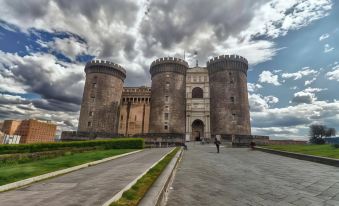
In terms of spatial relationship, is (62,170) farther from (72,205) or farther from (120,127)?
(120,127)

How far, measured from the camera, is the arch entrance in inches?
1855

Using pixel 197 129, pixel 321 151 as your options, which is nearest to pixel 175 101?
pixel 197 129

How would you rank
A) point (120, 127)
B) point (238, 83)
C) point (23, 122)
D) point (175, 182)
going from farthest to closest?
point (23, 122) < point (120, 127) < point (238, 83) < point (175, 182)

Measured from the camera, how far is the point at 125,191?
14.8 ft

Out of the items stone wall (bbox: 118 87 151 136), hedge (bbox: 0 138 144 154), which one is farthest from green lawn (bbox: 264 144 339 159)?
stone wall (bbox: 118 87 151 136)

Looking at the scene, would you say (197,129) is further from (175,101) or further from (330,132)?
(330,132)

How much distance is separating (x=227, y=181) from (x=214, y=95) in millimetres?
40469

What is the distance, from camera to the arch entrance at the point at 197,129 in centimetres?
4711

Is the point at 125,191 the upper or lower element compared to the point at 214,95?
lower

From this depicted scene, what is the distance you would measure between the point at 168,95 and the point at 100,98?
590 inches

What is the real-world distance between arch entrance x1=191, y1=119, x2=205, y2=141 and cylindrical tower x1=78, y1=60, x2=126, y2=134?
58.6ft

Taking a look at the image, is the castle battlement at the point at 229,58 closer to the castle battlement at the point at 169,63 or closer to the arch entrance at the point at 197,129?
the castle battlement at the point at 169,63

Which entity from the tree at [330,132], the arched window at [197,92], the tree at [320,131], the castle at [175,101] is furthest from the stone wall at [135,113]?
the tree at [330,132]

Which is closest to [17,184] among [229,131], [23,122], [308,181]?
[308,181]
